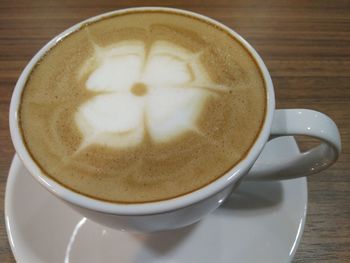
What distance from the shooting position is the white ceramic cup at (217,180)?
641mm

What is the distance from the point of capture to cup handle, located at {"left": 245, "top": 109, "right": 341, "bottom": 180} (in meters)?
0.74

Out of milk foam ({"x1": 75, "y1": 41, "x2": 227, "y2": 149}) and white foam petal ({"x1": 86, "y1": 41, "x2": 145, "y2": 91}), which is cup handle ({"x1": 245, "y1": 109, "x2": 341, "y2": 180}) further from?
white foam petal ({"x1": 86, "y1": 41, "x2": 145, "y2": 91})

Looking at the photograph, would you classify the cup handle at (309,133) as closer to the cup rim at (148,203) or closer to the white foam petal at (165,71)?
the cup rim at (148,203)

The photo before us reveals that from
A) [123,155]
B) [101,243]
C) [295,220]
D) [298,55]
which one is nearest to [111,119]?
[123,155]

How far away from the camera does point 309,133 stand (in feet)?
2.41

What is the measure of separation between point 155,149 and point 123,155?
0.20 ft

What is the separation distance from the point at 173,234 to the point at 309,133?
16.0 inches

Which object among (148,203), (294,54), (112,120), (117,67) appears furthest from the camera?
(294,54)

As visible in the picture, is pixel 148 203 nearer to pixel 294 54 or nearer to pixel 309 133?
pixel 309 133

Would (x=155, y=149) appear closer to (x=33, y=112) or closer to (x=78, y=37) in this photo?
(x=33, y=112)

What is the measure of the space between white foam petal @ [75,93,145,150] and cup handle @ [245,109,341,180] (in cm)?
28

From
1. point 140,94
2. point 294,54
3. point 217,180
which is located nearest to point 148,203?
point 217,180

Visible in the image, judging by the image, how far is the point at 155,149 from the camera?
28.4 inches

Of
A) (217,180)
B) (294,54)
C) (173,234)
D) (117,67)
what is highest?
(117,67)
